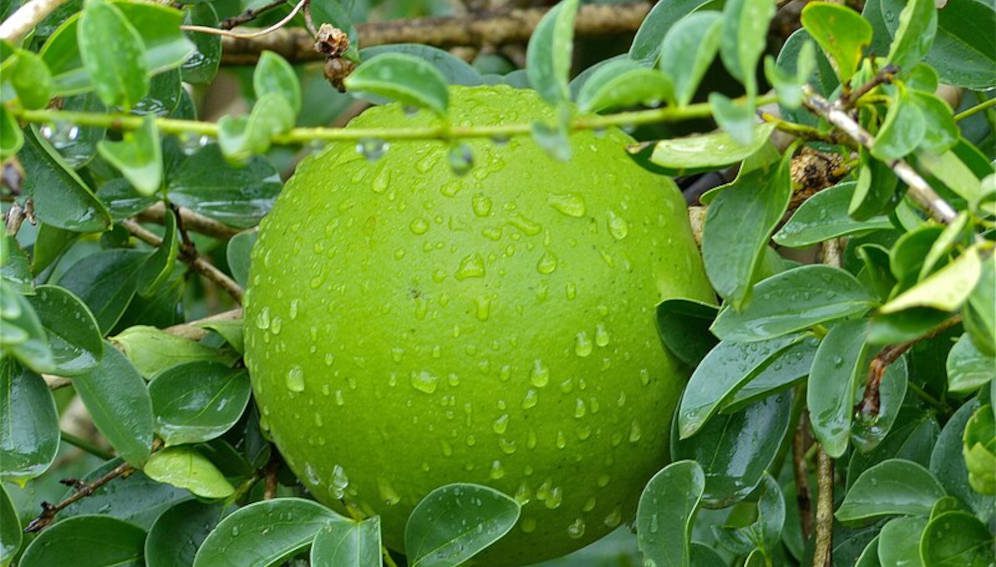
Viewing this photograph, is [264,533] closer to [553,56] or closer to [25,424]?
[25,424]

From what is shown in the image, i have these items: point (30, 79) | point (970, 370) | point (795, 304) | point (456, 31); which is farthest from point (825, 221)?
point (456, 31)

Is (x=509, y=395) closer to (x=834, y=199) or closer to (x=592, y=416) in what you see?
(x=592, y=416)

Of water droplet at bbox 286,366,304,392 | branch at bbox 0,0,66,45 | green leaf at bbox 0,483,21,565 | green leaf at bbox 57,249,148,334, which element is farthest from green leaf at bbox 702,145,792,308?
green leaf at bbox 57,249,148,334

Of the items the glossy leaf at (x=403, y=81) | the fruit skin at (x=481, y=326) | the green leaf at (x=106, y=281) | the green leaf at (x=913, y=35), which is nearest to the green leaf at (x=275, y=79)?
the glossy leaf at (x=403, y=81)

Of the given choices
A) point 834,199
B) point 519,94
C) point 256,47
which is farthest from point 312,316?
point 256,47

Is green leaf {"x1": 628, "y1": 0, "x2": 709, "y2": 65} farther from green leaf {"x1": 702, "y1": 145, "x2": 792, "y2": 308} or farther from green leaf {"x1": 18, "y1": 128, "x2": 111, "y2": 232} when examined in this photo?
green leaf {"x1": 18, "y1": 128, "x2": 111, "y2": 232}

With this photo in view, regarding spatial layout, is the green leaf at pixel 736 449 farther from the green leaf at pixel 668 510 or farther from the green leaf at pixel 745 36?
the green leaf at pixel 745 36
